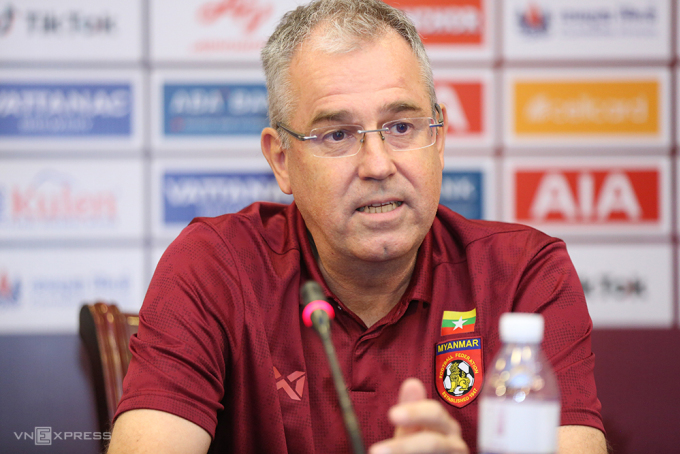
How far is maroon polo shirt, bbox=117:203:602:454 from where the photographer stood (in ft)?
4.12

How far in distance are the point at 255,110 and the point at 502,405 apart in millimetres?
2176

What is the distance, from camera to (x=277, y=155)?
165 centimetres

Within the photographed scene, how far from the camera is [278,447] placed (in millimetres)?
1328

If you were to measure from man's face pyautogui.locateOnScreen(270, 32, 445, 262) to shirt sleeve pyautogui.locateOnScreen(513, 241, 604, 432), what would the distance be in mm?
273

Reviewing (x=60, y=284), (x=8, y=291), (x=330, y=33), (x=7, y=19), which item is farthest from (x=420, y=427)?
(x=7, y=19)

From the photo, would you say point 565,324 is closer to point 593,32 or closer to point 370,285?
point 370,285

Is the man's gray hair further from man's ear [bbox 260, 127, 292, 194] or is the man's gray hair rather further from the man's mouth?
the man's mouth

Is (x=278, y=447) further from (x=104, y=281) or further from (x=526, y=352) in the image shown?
(x=104, y=281)

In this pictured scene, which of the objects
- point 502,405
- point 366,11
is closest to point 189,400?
point 502,405

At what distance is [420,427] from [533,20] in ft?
7.78

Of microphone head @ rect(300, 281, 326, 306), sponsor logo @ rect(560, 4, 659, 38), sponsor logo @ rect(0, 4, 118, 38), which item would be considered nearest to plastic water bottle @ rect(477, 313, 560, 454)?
microphone head @ rect(300, 281, 326, 306)

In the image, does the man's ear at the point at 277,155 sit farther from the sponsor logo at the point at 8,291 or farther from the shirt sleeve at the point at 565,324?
the sponsor logo at the point at 8,291

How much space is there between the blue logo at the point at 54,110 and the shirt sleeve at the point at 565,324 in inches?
76.2

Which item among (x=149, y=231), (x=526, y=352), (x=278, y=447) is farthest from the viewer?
(x=149, y=231)
